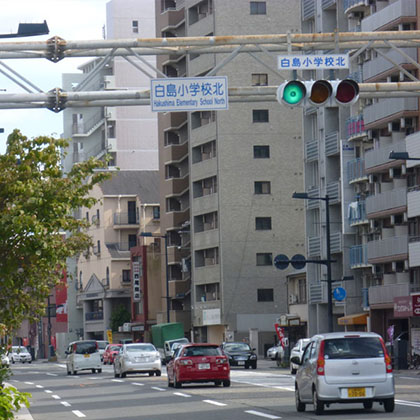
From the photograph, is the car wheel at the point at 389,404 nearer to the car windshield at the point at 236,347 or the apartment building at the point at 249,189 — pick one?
the car windshield at the point at 236,347

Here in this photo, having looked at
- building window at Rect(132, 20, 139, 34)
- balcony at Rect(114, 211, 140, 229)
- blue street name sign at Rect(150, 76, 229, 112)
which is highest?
building window at Rect(132, 20, 139, 34)

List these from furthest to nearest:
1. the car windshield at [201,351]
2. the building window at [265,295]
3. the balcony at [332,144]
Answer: the building window at [265,295]
the balcony at [332,144]
the car windshield at [201,351]

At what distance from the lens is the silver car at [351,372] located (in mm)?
23953

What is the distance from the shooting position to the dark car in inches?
2499

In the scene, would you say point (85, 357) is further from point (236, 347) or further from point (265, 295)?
point (265, 295)

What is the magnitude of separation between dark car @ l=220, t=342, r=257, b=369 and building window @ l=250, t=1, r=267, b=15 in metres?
38.5

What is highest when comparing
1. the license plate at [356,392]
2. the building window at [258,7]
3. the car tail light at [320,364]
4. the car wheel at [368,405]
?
the building window at [258,7]

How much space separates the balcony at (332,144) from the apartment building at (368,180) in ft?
0.21

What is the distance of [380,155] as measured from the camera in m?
71.1

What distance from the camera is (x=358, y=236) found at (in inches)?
3071

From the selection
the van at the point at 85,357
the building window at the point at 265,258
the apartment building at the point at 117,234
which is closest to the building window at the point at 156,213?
the apartment building at the point at 117,234

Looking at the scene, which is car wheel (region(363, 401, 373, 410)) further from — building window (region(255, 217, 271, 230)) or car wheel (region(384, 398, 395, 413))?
building window (region(255, 217, 271, 230))

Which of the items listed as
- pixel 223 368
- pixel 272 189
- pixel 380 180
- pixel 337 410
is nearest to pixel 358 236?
pixel 380 180

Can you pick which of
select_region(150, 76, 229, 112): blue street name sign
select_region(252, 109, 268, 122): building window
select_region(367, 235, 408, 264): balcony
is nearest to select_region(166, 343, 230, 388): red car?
select_region(150, 76, 229, 112): blue street name sign
